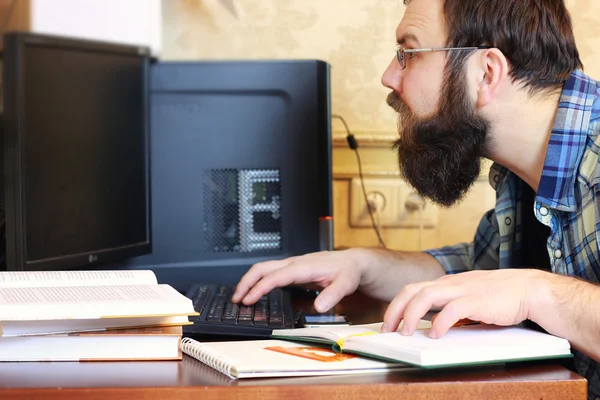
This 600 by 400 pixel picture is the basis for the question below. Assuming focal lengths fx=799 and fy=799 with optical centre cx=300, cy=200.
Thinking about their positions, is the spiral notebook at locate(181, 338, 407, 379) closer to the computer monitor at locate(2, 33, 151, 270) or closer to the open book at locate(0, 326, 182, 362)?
the open book at locate(0, 326, 182, 362)

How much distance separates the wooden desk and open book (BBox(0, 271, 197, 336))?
4cm

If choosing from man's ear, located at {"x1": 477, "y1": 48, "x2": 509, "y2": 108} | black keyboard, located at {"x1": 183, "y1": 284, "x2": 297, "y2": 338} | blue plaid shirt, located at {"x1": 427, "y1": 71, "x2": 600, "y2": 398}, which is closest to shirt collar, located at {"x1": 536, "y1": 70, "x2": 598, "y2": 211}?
blue plaid shirt, located at {"x1": 427, "y1": 71, "x2": 600, "y2": 398}

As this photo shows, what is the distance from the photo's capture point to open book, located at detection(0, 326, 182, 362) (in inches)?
28.7

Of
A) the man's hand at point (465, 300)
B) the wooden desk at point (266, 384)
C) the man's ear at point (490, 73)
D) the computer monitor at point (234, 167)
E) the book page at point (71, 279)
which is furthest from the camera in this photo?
the computer monitor at point (234, 167)

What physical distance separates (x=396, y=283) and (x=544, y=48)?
43cm

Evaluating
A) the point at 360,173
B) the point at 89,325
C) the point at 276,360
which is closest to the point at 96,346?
the point at 89,325

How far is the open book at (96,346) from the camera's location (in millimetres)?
729

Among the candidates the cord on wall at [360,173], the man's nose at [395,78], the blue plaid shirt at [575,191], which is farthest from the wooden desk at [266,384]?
the cord on wall at [360,173]

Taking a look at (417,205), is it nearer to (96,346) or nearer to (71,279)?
(71,279)

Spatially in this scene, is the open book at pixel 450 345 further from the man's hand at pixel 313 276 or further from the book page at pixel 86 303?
the man's hand at pixel 313 276

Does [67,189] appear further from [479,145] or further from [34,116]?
[479,145]

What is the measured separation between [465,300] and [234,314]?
0.32 metres

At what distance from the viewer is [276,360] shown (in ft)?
2.29

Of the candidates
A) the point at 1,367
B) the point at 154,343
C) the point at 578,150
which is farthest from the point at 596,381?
the point at 1,367
